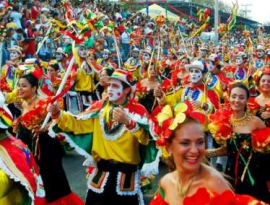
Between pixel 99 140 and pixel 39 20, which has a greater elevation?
pixel 39 20

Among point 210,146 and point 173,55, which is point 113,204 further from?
point 173,55

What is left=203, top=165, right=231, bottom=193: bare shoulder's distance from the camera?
8.76 feet

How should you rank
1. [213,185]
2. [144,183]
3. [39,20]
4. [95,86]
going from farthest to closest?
[39,20], [95,86], [144,183], [213,185]

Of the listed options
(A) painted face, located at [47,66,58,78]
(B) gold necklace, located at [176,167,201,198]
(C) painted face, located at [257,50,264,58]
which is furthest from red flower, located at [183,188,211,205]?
(C) painted face, located at [257,50,264,58]

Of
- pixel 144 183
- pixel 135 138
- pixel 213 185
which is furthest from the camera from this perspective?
pixel 144 183

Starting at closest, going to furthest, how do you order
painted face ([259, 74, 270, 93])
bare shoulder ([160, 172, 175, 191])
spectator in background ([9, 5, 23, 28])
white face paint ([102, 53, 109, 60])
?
bare shoulder ([160, 172, 175, 191])
painted face ([259, 74, 270, 93])
spectator in background ([9, 5, 23, 28])
white face paint ([102, 53, 109, 60])

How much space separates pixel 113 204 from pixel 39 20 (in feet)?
43.9

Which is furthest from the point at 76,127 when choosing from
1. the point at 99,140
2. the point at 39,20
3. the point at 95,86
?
the point at 39,20

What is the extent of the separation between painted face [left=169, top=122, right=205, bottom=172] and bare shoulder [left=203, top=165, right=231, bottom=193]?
0.08m

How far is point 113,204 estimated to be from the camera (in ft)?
15.8

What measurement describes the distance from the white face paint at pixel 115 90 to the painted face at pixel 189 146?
203 centimetres

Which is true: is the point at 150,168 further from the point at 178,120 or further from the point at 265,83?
the point at 265,83

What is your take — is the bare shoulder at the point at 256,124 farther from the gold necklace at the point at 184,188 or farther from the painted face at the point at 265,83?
the gold necklace at the point at 184,188

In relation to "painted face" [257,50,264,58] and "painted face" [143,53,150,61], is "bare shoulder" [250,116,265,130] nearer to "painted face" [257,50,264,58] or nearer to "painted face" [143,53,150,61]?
"painted face" [143,53,150,61]
